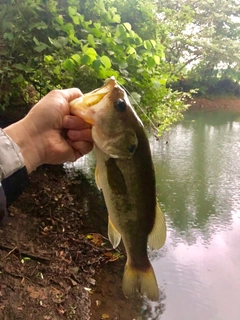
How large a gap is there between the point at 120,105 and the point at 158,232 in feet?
1.79

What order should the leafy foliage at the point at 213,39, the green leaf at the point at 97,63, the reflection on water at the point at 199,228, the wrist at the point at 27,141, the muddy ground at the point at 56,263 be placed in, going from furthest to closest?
the leafy foliage at the point at 213,39
the reflection on water at the point at 199,228
the green leaf at the point at 97,63
the muddy ground at the point at 56,263
the wrist at the point at 27,141

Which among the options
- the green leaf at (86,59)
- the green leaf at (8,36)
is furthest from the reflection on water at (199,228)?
the green leaf at (8,36)

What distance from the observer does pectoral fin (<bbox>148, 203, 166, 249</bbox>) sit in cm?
144

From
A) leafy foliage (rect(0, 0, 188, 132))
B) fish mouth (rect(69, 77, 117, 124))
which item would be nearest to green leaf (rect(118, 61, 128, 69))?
leafy foliage (rect(0, 0, 188, 132))

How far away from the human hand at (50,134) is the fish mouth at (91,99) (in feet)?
0.55

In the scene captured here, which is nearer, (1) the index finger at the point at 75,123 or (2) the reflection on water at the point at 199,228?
(1) the index finger at the point at 75,123

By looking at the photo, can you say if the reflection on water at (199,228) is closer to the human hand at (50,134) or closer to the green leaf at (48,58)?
the human hand at (50,134)

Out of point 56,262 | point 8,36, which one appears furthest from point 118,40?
point 56,262

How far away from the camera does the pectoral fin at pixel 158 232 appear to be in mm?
1445

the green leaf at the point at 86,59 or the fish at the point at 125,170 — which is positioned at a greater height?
the green leaf at the point at 86,59

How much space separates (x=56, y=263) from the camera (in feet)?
10.6

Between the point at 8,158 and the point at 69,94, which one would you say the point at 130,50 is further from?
the point at 8,158

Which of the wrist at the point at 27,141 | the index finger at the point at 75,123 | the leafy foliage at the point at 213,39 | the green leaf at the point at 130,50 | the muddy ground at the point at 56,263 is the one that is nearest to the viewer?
the index finger at the point at 75,123

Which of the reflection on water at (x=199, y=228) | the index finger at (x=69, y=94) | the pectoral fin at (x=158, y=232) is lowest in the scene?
the reflection on water at (x=199, y=228)
